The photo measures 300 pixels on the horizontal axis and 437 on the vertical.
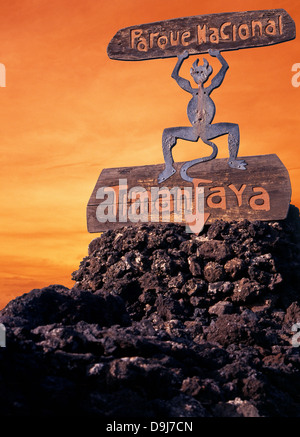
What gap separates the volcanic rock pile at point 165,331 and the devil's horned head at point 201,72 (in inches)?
110

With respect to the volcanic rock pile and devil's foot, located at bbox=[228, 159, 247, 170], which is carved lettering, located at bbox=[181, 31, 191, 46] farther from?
the volcanic rock pile

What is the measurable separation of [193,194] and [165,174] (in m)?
0.69

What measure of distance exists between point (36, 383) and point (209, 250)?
16.0ft

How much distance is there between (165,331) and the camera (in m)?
5.48

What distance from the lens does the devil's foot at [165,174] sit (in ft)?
30.8

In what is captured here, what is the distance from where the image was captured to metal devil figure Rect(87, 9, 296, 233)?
8.90 metres

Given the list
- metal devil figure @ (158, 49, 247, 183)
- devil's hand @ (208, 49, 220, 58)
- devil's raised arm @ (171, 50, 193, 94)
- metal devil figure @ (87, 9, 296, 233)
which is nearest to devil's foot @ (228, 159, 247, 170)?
metal devil figure @ (87, 9, 296, 233)

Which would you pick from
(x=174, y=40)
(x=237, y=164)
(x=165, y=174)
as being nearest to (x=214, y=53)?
(x=174, y=40)

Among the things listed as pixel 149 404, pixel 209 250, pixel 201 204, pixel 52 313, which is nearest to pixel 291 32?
pixel 201 204

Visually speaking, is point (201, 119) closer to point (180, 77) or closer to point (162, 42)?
point (180, 77)

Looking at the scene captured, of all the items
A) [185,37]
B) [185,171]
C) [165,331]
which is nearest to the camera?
[165,331]

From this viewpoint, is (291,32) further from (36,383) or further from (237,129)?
(36,383)

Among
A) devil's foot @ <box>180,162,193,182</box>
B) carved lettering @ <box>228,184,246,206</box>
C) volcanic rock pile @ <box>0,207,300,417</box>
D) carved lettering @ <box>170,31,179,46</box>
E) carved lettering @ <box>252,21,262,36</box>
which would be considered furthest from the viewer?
carved lettering @ <box>170,31,179,46</box>

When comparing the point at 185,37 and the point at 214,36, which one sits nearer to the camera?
the point at 214,36
